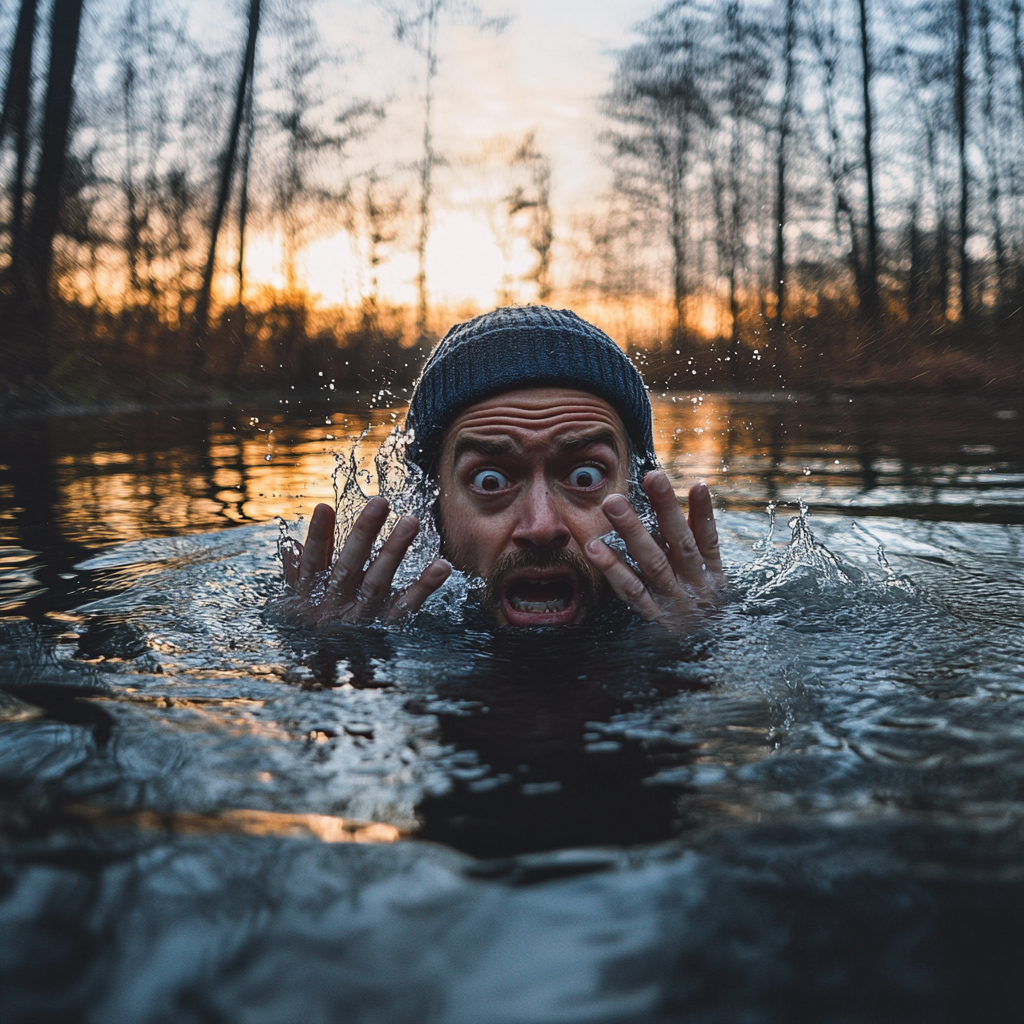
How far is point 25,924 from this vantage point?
1.15 m

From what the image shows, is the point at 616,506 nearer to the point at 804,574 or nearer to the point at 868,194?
the point at 804,574

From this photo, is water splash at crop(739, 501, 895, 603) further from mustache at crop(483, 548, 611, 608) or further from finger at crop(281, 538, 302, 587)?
finger at crop(281, 538, 302, 587)

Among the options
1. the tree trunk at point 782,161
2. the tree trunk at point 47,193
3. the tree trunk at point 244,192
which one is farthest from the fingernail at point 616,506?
the tree trunk at point 782,161

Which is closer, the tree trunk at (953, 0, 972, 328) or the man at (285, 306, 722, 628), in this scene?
the man at (285, 306, 722, 628)

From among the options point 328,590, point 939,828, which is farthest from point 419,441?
point 939,828

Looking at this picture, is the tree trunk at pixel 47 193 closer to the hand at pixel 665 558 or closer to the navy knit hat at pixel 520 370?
the navy knit hat at pixel 520 370

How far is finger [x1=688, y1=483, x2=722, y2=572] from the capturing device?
3.04 m

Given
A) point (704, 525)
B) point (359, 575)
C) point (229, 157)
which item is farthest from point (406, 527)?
point (229, 157)

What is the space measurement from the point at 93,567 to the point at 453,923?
321 centimetres

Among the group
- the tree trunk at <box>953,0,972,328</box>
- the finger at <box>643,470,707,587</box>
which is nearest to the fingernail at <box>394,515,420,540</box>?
the finger at <box>643,470,707,587</box>

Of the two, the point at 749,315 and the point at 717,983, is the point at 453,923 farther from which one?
the point at 749,315

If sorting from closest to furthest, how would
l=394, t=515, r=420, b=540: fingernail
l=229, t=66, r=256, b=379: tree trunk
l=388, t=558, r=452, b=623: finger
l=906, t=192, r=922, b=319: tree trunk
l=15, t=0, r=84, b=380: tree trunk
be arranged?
l=388, t=558, r=452, b=623: finger < l=394, t=515, r=420, b=540: fingernail < l=15, t=0, r=84, b=380: tree trunk < l=229, t=66, r=256, b=379: tree trunk < l=906, t=192, r=922, b=319: tree trunk

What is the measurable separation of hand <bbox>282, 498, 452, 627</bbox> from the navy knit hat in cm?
68

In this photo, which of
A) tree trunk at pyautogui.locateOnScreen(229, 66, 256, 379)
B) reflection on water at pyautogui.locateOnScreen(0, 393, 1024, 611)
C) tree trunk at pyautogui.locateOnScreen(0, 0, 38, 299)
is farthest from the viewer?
tree trunk at pyautogui.locateOnScreen(229, 66, 256, 379)
